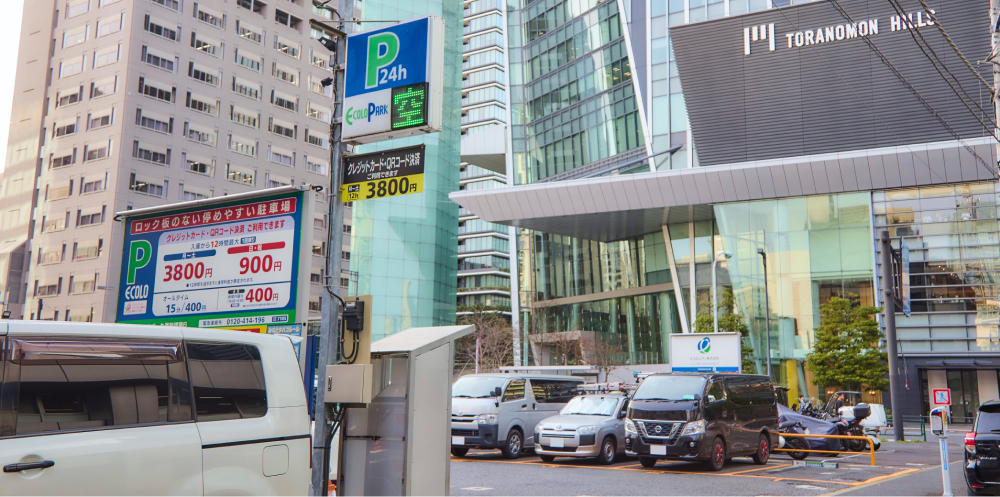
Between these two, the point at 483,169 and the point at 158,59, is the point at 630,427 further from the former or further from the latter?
the point at 483,169

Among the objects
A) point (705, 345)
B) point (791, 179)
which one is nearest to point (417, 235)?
point (791, 179)

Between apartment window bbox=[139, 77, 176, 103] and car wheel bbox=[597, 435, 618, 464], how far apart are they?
184 feet

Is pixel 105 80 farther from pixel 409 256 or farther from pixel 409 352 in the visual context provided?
pixel 409 352

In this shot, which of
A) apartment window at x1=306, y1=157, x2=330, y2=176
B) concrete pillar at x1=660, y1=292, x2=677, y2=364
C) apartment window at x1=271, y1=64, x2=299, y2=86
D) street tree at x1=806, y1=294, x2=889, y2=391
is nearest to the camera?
street tree at x1=806, y1=294, x2=889, y2=391

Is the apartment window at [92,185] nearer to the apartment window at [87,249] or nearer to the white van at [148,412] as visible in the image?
the apartment window at [87,249]

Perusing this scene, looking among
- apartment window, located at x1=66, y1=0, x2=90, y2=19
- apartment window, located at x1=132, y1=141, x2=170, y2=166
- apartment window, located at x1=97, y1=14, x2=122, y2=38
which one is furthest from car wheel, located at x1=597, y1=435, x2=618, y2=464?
apartment window, located at x1=66, y1=0, x2=90, y2=19

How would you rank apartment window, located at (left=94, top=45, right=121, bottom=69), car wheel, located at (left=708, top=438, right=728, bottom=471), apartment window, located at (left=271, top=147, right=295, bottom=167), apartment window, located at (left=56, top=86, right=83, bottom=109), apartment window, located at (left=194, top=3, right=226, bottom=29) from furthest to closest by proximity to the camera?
1. apartment window, located at (left=271, top=147, right=295, bottom=167)
2. apartment window, located at (left=194, top=3, right=226, bottom=29)
3. apartment window, located at (left=56, top=86, right=83, bottom=109)
4. apartment window, located at (left=94, top=45, right=121, bottom=69)
5. car wheel, located at (left=708, top=438, right=728, bottom=471)

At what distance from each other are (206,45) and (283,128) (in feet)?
33.2

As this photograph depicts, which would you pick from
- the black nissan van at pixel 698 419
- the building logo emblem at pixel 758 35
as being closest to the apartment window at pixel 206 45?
the building logo emblem at pixel 758 35

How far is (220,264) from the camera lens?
8578 mm

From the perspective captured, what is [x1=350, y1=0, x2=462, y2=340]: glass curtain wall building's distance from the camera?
62.5 metres

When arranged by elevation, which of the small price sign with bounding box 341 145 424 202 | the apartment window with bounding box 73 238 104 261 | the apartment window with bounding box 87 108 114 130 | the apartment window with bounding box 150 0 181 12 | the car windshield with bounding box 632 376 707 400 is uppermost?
the apartment window with bounding box 150 0 181 12

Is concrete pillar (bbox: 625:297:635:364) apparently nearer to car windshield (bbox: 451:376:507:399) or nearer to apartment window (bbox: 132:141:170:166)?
car windshield (bbox: 451:376:507:399)

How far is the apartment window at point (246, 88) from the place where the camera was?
68062 millimetres
